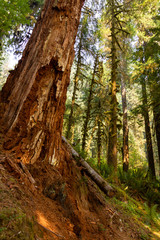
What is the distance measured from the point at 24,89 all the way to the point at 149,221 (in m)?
5.19

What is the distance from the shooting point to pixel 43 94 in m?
2.88

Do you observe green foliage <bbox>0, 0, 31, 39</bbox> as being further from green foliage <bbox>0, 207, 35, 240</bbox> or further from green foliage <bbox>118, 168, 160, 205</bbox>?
green foliage <bbox>118, 168, 160, 205</bbox>

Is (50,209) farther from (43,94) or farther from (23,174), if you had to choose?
(43,94)

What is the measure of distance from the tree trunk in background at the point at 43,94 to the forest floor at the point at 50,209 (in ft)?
1.23

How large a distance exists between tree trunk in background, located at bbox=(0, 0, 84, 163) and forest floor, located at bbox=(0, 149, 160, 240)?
0.37 m

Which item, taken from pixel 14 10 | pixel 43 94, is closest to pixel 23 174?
pixel 43 94

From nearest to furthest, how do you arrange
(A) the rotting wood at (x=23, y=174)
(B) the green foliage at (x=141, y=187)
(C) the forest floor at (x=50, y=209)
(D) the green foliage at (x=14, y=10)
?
1. (C) the forest floor at (x=50, y=209)
2. (A) the rotting wood at (x=23, y=174)
3. (D) the green foliage at (x=14, y=10)
4. (B) the green foliage at (x=141, y=187)

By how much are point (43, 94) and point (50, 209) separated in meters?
1.86

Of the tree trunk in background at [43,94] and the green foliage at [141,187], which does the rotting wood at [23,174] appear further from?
the green foliage at [141,187]

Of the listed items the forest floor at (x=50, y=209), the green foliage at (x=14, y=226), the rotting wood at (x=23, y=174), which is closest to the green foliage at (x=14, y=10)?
the rotting wood at (x=23, y=174)

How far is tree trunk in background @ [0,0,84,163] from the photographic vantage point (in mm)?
2656

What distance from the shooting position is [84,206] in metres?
3.05

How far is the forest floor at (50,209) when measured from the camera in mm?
1376

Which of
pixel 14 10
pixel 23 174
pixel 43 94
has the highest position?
pixel 14 10
